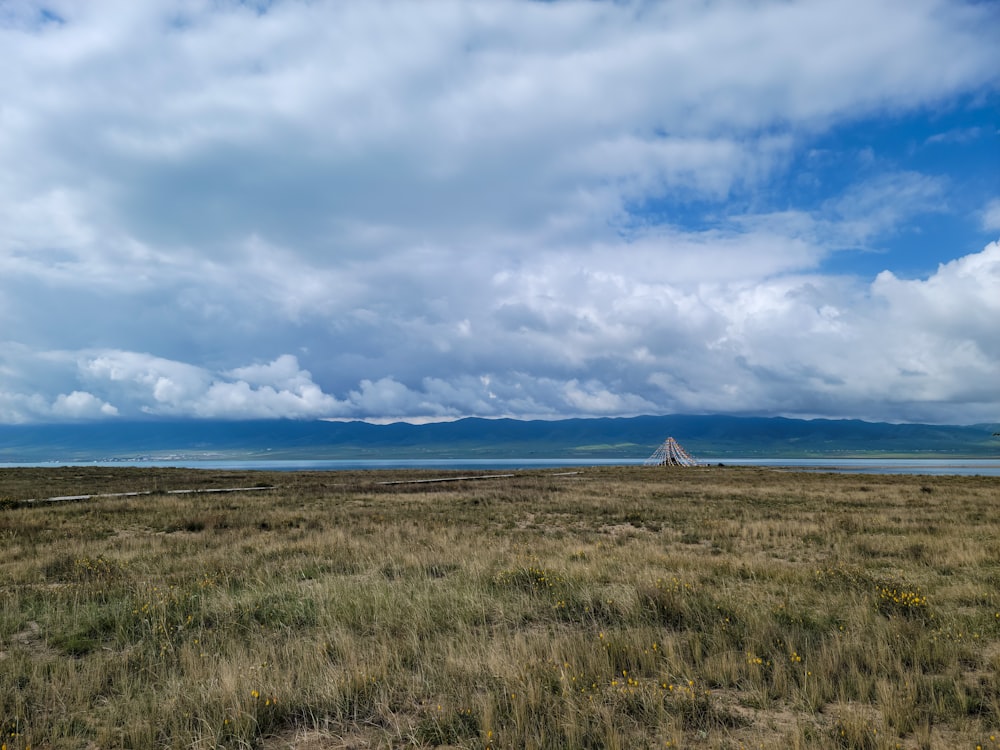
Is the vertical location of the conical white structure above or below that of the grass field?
below

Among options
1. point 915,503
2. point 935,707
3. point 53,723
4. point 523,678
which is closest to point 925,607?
point 935,707

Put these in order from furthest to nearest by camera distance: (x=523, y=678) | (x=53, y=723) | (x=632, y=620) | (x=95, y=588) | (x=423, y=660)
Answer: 1. (x=95, y=588)
2. (x=632, y=620)
3. (x=423, y=660)
4. (x=523, y=678)
5. (x=53, y=723)

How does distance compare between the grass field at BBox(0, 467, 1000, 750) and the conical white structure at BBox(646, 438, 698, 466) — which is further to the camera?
the conical white structure at BBox(646, 438, 698, 466)

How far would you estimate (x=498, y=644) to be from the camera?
7613mm

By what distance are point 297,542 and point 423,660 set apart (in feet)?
39.9

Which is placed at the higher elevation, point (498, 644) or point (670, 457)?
point (498, 644)

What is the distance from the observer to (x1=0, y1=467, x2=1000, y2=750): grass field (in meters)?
5.62

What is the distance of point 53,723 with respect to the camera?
5.86 m

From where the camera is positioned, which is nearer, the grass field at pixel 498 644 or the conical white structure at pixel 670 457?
the grass field at pixel 498 644

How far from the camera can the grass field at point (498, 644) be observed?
5.62 metres

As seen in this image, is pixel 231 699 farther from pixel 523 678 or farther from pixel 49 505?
pixel 49 505

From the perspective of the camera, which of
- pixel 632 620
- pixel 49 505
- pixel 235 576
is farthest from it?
pixel 49 505

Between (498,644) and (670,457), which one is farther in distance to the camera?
(670,457)

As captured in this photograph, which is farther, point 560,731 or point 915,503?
point 915,503
